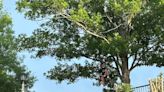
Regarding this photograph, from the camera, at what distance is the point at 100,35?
29328 millimetres

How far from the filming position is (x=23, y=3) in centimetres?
2981

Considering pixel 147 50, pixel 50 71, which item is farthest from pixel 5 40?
pixel 147 50

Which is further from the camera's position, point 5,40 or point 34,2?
point 5,40

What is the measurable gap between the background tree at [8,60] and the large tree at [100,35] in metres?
3.99

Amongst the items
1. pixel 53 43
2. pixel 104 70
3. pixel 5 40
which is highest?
pixel 5 40

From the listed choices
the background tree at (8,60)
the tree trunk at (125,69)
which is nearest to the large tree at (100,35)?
the tree trunk at (125,69)

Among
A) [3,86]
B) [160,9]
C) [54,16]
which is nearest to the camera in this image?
[160,9]

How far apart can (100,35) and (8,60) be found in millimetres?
9279

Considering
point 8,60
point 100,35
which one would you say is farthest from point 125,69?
point 8,60

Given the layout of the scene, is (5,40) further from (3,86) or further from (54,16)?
(54,16)

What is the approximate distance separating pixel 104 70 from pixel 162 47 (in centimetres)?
355

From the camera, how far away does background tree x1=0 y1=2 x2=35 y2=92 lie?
119 feet

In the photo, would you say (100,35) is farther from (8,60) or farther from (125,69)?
(8,60)

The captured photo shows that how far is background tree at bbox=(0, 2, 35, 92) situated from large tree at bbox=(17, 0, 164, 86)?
157 inches
